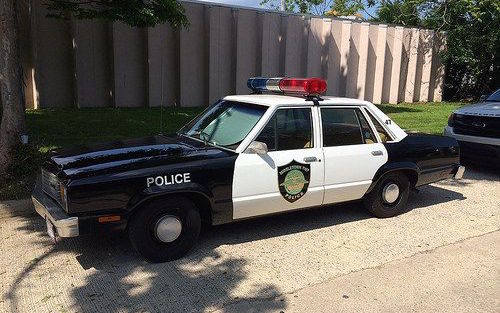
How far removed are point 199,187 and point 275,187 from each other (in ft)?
2.79

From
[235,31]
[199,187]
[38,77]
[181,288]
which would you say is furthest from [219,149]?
[235,31]

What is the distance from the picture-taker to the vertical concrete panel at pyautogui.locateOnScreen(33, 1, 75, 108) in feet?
41.6

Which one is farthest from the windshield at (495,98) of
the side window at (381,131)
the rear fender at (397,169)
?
the side window at (381,131)

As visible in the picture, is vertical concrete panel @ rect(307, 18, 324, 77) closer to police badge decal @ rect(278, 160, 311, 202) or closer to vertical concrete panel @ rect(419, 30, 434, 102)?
vertical concrete panel @ rect(419, 30, 434, 102)

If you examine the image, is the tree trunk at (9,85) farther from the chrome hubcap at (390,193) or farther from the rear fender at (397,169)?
the chrome hubcap at (390,193)

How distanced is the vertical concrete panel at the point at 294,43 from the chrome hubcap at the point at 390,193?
39.1 ft

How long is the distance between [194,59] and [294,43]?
4.03 metres

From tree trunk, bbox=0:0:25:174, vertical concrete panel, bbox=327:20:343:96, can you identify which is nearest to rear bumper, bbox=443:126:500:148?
tree trunk, bbox=0:0:25:174

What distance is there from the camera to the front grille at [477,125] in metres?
8.05

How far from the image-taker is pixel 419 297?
12.5 feet

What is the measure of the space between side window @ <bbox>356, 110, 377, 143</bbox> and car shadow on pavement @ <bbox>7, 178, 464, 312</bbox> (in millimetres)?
1149

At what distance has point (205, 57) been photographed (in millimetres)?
15602

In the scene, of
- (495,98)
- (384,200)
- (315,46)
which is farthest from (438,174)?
(315,46)

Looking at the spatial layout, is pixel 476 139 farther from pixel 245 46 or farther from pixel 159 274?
pixel 245 46
